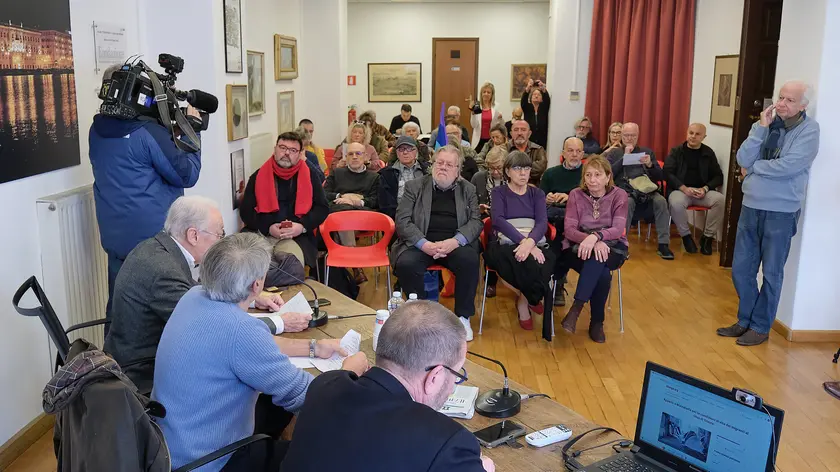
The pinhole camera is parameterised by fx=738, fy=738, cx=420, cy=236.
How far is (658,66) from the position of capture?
8562 mm

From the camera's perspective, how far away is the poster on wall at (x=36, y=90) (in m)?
3.08

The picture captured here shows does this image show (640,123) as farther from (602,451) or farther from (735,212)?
(602,451)

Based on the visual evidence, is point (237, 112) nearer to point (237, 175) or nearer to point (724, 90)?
point (237, 175)

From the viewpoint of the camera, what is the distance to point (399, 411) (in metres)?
1.50

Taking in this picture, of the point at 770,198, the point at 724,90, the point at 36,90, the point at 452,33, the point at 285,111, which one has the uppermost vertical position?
the point at 452,33

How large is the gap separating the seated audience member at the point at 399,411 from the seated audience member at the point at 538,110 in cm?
785

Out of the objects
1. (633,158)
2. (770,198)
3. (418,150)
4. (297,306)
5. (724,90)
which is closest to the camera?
(297,306)

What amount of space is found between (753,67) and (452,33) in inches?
291

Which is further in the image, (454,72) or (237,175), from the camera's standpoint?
(454,72)

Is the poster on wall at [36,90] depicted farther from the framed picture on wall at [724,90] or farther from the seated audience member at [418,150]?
the framed picture on wall at [724,90]

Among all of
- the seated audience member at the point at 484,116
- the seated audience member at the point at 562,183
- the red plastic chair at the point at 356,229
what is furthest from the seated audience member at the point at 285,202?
the seated audience member at the point at 484,116

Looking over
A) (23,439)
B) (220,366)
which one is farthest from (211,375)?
(23,439)

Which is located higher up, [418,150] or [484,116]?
[484,116]

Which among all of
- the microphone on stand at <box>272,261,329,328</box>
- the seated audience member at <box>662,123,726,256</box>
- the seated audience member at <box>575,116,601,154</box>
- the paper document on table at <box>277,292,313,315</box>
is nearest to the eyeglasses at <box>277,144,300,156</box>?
the microphone on stand at <box>272,261,329,328</box>
